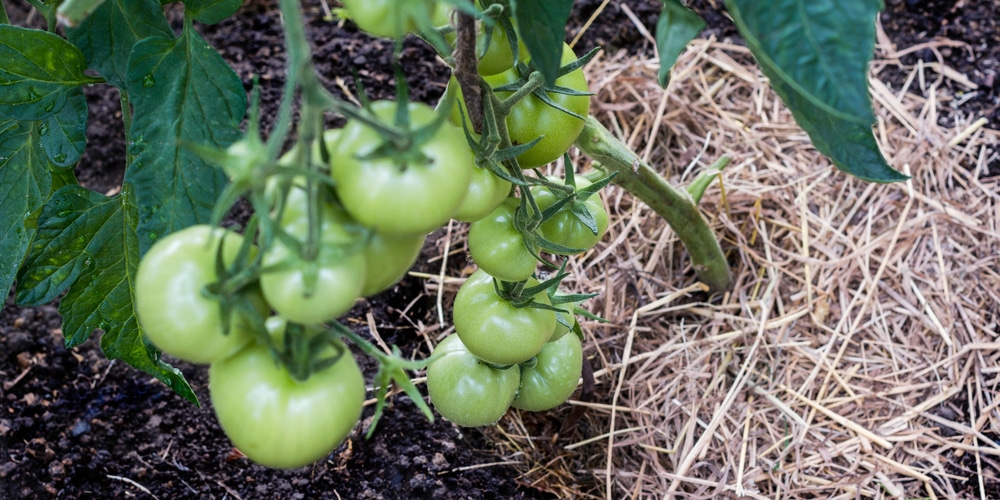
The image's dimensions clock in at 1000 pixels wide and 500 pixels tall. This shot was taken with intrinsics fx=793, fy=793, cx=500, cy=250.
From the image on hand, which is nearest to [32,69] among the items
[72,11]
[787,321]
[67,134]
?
[67,134]

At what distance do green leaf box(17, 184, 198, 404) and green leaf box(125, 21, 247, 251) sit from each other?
0.19 metres

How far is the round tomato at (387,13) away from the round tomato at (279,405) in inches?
8.7

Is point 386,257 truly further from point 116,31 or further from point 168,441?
point 168,441

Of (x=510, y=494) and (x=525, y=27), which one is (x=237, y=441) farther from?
(x=510, y=494)

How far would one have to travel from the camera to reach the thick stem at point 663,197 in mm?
1111

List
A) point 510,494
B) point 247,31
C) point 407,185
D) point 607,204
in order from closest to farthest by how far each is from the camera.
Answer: point 407,185
point 510,494
point 607,204
point 247,31

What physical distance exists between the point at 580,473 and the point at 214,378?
3.10 feet

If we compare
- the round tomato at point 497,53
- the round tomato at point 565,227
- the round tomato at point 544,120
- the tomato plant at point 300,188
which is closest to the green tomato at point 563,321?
the tomato plant at point 300,188

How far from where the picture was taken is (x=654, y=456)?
1367 millimetres

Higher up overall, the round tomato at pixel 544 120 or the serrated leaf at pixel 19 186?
the round tomato at pixel 544 120

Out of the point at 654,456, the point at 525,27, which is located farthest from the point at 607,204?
the point at 525,27

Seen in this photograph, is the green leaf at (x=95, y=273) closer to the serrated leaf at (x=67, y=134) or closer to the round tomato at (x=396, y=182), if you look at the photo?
the serrated leaf at (x=67, y=134)

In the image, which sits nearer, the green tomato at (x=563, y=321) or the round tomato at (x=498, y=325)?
the round tomato at (x=498, y=325)

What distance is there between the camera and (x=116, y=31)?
2.81ft
